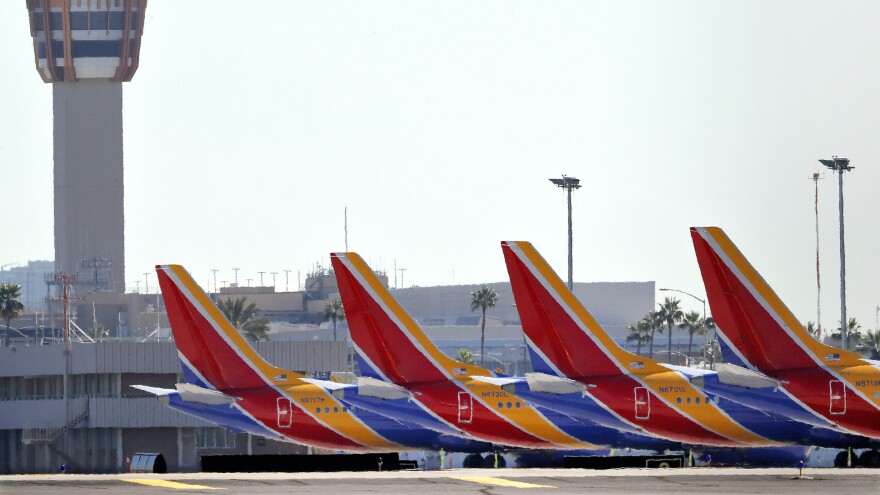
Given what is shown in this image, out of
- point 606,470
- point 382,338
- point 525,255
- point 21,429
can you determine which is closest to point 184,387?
point 382,338

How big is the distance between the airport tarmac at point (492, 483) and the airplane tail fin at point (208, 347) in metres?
16.4

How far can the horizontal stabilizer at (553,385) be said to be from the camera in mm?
64688

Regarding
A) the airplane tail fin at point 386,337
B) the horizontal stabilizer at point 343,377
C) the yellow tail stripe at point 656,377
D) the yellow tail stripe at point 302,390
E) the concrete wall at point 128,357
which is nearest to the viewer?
the yellow tail stripe at point 656,377

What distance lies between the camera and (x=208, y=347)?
71375 millimetres

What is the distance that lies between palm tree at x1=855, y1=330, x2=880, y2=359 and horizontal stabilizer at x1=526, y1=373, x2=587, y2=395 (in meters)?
90.5

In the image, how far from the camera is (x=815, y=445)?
63.0 metres

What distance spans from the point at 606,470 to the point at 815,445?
1246 centimetres

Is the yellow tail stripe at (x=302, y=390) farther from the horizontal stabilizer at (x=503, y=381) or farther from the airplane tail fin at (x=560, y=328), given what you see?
the airplane tail fin at (x=560, y=328)

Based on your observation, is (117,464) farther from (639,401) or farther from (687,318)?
(687,318)

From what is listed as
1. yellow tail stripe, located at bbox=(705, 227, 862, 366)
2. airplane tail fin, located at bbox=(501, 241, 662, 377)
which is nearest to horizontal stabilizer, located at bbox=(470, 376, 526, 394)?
airplane tail fin, located at bbox=(501, 241, 662, 377)

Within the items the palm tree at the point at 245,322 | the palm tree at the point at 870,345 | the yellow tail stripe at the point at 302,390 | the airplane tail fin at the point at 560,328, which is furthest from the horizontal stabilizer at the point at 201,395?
the palm tree at the point at 245,322

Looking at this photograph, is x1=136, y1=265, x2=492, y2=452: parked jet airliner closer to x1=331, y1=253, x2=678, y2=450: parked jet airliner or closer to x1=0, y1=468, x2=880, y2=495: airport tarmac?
x1=331, y1=253, x2=678, y2=450: parked jet airliner

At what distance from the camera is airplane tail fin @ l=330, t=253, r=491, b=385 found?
68.9 m

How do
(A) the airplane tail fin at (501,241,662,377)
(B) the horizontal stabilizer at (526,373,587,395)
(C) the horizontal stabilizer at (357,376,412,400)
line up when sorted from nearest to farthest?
(B) the horizontal stabilizer at (526,373,587,395)
(A) the airplane tail fin at (501,241,662,377)
(C) the horizontal stabilizer at (357,376,412,400)
